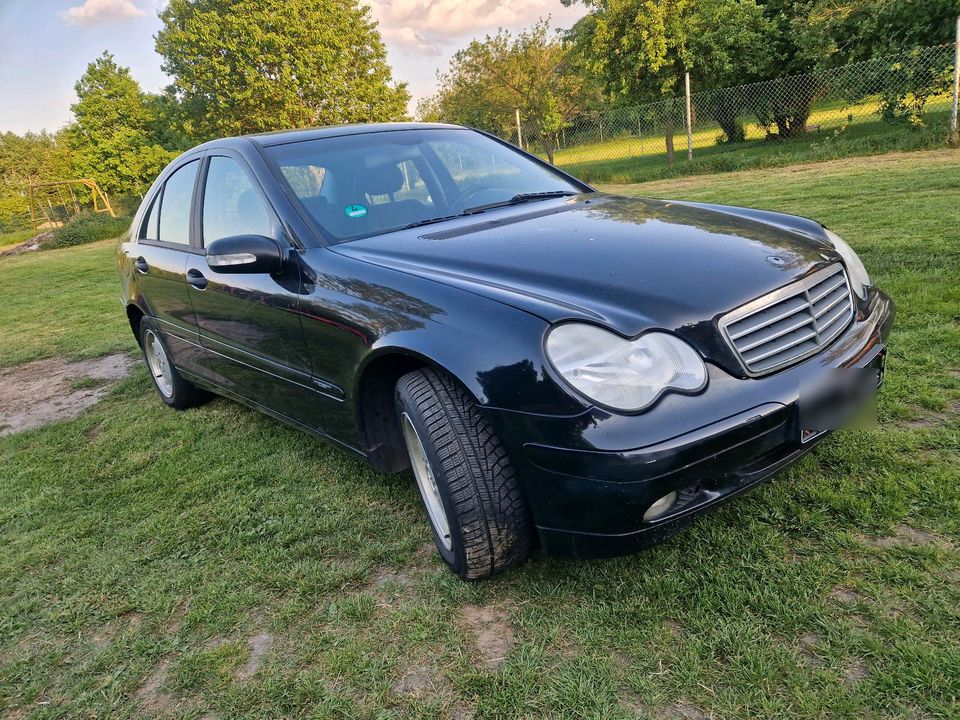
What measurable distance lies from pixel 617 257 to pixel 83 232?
24.3 m

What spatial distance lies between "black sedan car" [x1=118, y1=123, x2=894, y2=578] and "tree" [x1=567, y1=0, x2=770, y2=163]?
1658 cm

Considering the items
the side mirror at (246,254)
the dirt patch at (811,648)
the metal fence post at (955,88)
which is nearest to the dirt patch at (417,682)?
the dirt patch at (811,648)

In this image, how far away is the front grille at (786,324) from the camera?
6.25ft

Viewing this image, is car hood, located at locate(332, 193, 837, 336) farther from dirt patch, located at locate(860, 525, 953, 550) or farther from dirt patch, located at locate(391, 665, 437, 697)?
dirt patch, located at locate(391, 665, 437, 697)

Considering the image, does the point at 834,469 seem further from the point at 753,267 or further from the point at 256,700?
the point at 256,700

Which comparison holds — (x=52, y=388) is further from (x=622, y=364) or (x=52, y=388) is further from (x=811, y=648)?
(x=811, y=648)

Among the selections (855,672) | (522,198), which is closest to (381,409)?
(522,198)

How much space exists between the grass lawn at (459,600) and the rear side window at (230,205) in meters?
1.14

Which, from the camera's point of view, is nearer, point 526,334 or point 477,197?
point 526,334

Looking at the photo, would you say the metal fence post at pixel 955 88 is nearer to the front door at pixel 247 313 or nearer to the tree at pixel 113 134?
the front door at pixel 247 313

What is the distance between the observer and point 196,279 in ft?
11.1

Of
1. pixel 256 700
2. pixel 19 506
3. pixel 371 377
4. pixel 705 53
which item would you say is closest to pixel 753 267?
pixel 371 377

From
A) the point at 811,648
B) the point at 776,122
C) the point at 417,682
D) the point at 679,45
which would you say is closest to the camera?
the point at 811,648

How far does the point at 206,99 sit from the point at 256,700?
34.4 meters
